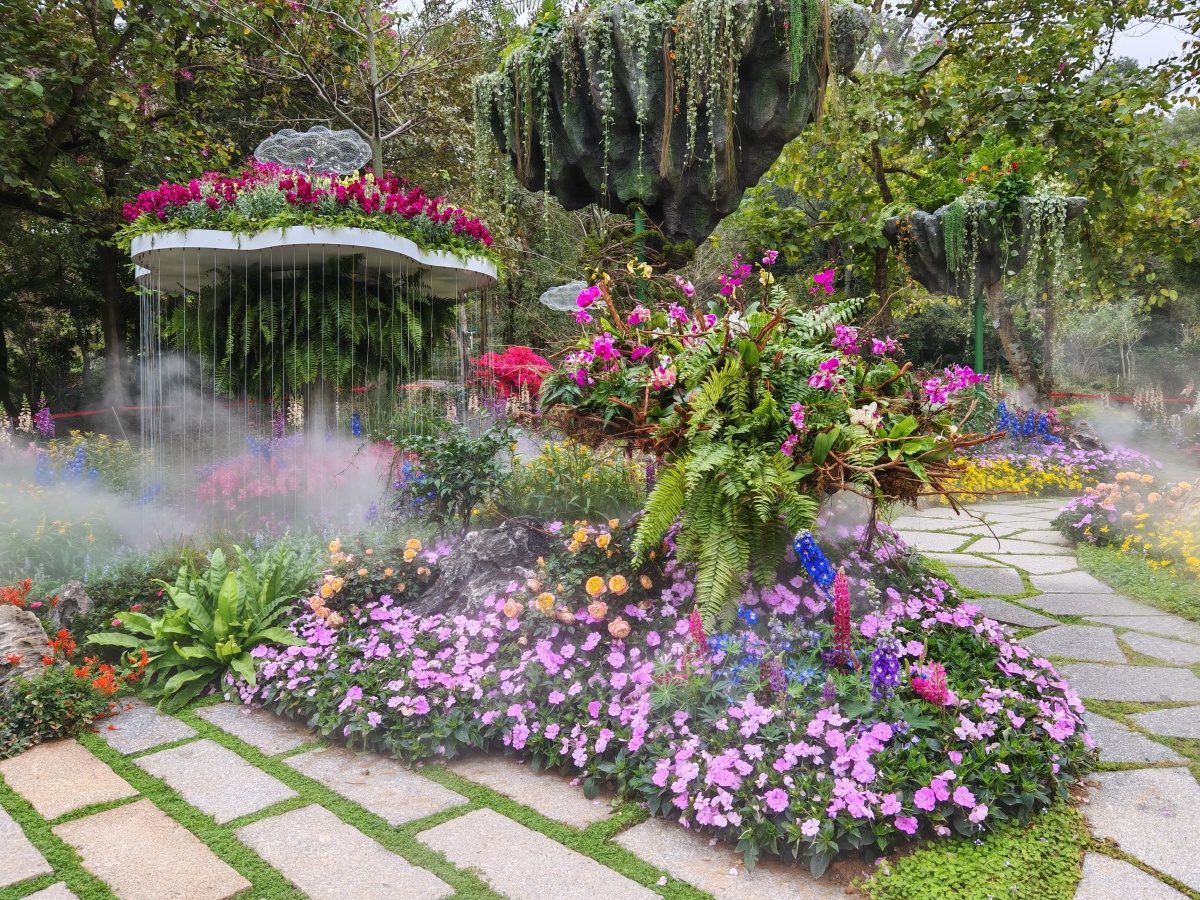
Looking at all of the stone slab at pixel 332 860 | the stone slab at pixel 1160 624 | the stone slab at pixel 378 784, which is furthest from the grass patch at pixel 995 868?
the stone slab at pixel 1160 624

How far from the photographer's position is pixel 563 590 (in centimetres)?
280

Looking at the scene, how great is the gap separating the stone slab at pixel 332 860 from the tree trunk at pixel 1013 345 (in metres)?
9.25

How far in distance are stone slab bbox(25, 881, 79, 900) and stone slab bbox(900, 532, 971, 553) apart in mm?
4880

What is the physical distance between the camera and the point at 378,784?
2.33 meters

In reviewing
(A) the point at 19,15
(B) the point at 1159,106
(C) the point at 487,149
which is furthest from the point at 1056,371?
(A) the point at 19,15

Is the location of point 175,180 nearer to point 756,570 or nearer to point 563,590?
point 563,590

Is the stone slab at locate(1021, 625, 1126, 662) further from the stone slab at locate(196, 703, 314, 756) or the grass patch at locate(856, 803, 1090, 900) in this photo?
the stone slab at locate(196, 703, 314, 756)

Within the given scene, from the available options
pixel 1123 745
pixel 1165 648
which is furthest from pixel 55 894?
pixel 1165 648

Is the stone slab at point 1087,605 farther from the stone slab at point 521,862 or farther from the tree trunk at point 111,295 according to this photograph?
the tree trunk at point 111,295

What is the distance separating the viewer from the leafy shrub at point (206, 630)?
9.86 ft

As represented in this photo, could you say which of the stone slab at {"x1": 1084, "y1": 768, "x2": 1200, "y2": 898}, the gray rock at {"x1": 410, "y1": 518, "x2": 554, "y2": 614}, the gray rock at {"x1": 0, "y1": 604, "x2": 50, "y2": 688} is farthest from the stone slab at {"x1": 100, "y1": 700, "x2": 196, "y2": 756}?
the stone slab at {"x1": 1084, "y1": 768, "x2": 1200, "y2": 898}

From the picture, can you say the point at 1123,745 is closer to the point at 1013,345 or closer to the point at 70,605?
the point at 70,605

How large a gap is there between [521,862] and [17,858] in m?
1.35

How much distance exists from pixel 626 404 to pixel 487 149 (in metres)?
2.64
